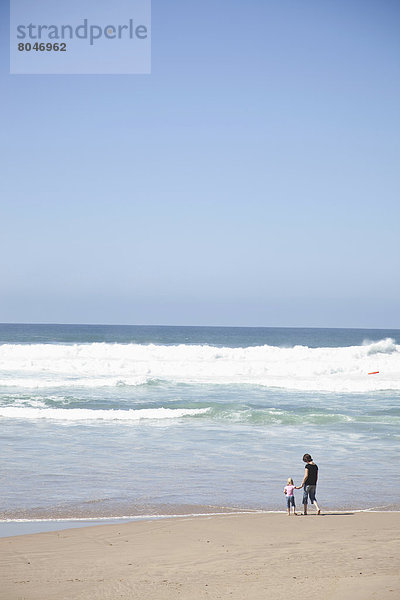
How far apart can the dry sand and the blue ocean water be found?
1361mm

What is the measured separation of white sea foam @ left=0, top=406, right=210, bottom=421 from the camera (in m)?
22.3

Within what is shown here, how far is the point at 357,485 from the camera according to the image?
1362 cm

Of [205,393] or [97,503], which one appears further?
[205,393]

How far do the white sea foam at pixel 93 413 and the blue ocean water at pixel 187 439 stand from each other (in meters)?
0.07

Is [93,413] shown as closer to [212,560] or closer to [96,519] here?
[96,519]

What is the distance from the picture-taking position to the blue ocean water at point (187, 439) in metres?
12.5

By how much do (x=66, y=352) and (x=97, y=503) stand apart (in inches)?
1789

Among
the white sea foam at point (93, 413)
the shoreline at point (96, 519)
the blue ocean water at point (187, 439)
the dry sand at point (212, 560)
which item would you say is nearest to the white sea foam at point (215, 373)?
the blue ocean water at point (187, 439)

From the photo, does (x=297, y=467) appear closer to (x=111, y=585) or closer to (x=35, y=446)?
(x=35, y=446)

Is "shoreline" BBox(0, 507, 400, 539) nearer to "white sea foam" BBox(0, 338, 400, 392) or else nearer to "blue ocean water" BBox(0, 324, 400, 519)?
"blue ocean water" BBox(0, 324, 400, 519)

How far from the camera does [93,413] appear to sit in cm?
2320

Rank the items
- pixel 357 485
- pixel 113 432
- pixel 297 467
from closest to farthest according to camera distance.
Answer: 1. pixel 357 485
2. pixel 297 467
3. pixel 113 432

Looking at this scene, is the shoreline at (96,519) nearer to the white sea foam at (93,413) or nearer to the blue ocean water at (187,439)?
the blue ocean water at (187,439)

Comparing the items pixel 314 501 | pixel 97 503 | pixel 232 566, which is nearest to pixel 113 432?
pixel 97 503
